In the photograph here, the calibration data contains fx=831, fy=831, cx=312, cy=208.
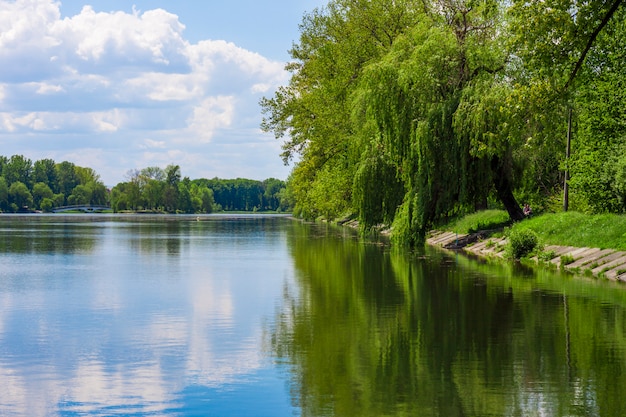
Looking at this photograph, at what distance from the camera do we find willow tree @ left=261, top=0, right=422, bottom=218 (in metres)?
56.2

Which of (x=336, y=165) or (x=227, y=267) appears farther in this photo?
(x=336, y=165)

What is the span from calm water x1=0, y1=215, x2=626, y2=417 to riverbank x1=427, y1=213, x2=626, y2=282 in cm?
151

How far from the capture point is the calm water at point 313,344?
11609 mm

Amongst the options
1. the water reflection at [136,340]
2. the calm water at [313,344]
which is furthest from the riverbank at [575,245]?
the water reflection at [136,340]

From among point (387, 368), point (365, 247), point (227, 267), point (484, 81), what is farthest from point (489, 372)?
point (365, 247)

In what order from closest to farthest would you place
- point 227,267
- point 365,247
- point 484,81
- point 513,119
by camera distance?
point 513,119 < point 227,267 < point 484,81 < point 365,247

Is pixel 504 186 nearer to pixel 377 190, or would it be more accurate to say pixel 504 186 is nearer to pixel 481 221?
pixel 481 221

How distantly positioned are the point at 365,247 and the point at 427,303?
27251 millimetres

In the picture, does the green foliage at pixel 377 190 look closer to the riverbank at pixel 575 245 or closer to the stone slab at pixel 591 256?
the riverbank at pixel 575 245

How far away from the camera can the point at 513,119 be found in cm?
2611

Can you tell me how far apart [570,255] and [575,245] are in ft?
5.29

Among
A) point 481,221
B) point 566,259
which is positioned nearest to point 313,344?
point 566,259

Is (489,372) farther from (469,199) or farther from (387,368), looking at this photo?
(469,199)

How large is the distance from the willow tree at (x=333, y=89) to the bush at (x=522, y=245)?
1436cm
